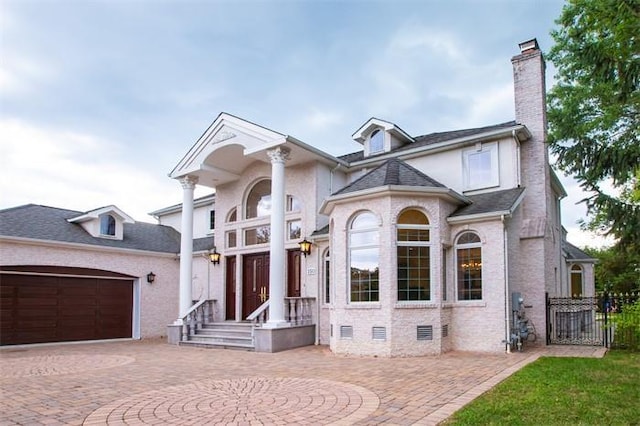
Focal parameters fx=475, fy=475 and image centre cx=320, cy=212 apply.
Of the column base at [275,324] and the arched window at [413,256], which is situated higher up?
the arched window at [413,256]

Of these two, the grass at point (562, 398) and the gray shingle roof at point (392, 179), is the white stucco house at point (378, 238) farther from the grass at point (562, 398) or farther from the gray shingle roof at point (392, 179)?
the grass at point (562, 398)

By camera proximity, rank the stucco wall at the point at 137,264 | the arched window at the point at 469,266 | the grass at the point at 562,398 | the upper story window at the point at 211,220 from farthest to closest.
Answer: the upper story window at the point at 211,220 < the stucco wall at the point at 137,264 < the arched window at the point at 469,266 < the grass at the point at 562,398

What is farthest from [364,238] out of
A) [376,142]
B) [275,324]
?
[376,142]

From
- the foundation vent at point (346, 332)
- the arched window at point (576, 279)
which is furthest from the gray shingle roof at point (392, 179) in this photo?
the arched window at point (576, 279)

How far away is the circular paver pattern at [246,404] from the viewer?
214 inches

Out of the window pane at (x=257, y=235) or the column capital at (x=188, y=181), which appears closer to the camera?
the window pane at (x=257, y=235)

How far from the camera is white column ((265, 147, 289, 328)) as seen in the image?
12.6 meters

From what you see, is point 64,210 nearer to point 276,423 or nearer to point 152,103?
point 152,103

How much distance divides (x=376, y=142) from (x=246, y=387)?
10472 millimetres

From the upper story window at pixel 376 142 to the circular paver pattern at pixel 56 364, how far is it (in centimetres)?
961

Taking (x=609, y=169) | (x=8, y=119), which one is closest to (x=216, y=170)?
(x=8, y=119)

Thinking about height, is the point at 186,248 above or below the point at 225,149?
below

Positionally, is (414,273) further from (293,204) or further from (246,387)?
(246,387)

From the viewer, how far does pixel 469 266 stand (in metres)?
11.9
